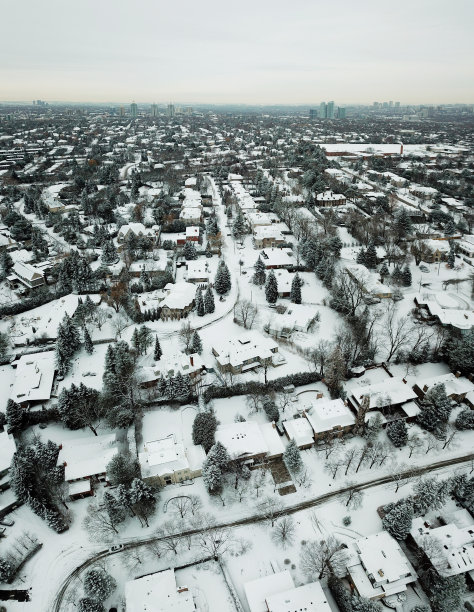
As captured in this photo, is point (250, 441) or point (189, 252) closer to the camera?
point (250, 441)

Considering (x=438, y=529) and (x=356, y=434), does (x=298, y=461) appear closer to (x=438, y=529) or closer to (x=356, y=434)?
(x=356, y=434)

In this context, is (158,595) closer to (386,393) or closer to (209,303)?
(386,393)

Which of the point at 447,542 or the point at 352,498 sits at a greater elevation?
the point at 447,542

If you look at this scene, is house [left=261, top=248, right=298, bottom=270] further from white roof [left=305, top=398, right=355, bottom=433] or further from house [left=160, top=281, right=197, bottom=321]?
white roof [left=305, top=398, right=355, bottom=433]

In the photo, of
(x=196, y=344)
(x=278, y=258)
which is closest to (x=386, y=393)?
(x=196, y=344)

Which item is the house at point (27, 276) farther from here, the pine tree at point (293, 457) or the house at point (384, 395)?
the house at point (384, 395)

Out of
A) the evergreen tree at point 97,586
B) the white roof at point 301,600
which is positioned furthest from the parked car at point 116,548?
the white roof at point 301,600
